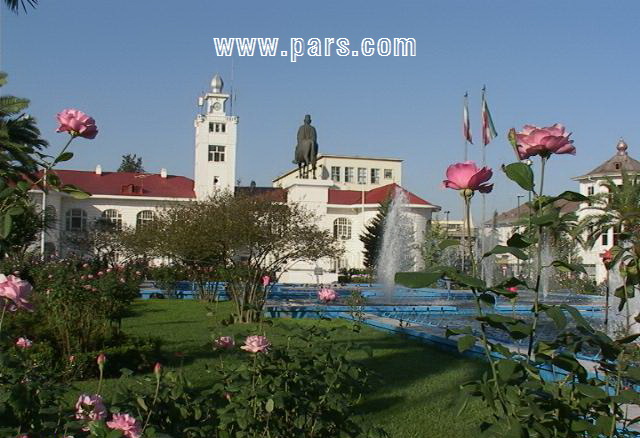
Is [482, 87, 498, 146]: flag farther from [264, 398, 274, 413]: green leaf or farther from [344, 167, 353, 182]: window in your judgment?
[344, 167, 353, 182]: window

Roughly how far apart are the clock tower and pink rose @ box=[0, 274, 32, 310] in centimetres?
4578

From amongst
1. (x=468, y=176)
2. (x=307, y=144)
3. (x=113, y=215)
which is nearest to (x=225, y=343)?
(x=468, y=176)

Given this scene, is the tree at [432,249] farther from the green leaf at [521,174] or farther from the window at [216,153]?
the green leaf at [521,174]

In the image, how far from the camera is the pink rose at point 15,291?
2.86 meters

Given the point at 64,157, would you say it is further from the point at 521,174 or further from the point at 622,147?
the point at 622,147

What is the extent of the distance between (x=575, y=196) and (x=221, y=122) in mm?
47862

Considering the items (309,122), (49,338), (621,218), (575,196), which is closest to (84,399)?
(575,196)

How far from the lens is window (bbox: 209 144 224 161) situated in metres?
49.2

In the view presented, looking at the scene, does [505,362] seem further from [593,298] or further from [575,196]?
[593,298]

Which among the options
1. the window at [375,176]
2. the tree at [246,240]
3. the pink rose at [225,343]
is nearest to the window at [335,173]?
the window at [375,176]

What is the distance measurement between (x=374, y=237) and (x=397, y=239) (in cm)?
551

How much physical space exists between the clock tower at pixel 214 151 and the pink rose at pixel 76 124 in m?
45.3

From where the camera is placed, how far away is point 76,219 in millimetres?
45562

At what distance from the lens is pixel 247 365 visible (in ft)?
14.0
